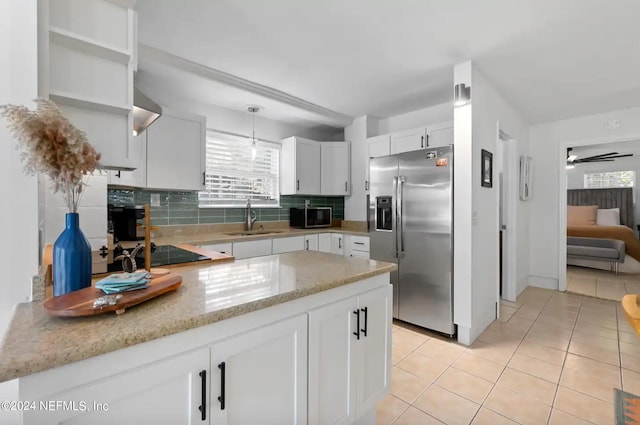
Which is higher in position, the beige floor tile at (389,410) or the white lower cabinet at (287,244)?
the white lower cabinet at (287,244)

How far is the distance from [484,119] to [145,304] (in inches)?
126

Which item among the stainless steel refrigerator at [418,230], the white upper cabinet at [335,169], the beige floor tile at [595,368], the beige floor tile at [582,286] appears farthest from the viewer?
the white upper cabinet at [335,169]

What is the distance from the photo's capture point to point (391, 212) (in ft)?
10.5

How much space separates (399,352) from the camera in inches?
98.5

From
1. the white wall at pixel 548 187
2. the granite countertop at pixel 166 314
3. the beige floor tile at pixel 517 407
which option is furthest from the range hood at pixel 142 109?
the white wall at pixel 548 187

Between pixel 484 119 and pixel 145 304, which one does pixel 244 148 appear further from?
pixel 145 304

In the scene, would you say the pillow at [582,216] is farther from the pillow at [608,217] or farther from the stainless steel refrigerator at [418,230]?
the stainless steel refrigerator at [418,230]

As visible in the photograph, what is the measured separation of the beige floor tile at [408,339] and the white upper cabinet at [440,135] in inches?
77.2

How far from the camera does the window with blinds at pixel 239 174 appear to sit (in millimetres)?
3619

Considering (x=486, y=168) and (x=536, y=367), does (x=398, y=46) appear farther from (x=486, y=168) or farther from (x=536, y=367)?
(x=536, y=367)

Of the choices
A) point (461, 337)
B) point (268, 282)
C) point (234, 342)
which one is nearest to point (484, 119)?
point (461, 337)

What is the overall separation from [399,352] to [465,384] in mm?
578

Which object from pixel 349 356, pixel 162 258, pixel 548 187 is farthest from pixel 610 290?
pixel 162 258

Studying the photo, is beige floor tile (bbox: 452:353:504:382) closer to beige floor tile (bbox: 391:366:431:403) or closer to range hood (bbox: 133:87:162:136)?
beige floor tile (bbox: 391:366:431:403)
